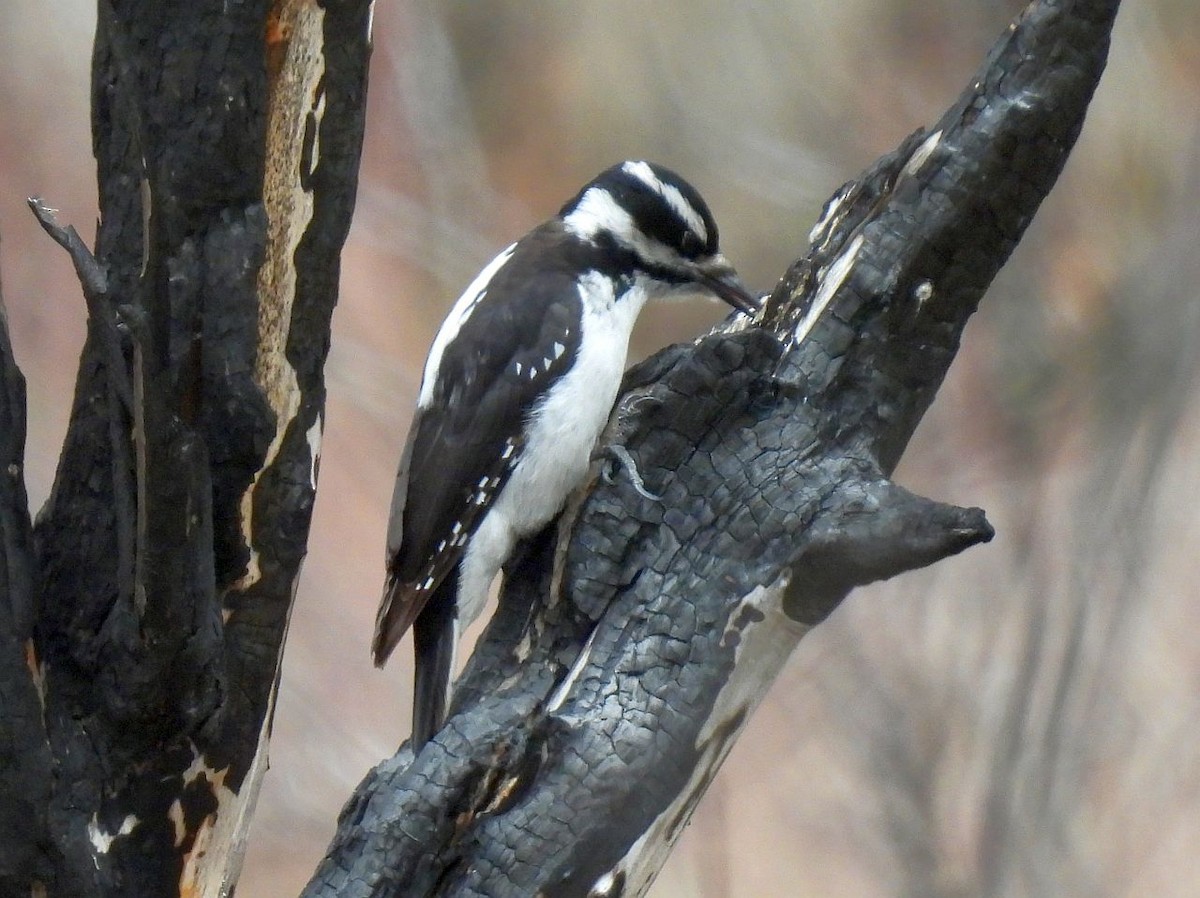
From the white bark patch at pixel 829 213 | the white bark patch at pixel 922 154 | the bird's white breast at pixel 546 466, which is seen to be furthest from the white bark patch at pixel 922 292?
the bird's white breast at pixel 546 466

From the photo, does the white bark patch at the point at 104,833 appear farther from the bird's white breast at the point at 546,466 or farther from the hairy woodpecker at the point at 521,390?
the bird's white breast at the point at 546,466

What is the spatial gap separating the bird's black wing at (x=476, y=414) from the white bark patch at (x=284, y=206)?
0.47 metres

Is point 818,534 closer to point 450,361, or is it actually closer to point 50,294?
point 450,361

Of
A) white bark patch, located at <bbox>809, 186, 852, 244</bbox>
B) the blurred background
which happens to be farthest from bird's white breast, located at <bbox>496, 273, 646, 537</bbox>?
the blurred background

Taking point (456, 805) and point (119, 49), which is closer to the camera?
point (119, 49)

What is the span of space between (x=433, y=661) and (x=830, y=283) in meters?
0.73

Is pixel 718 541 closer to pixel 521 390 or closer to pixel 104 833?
pixel 521 390

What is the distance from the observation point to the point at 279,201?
1.53 metres

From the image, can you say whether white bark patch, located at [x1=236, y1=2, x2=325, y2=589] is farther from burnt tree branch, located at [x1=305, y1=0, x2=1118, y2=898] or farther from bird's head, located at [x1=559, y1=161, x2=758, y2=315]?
bird's head, located at [x1=559, y1=161, x2=758, y2=315]

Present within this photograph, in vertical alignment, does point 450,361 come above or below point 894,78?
below

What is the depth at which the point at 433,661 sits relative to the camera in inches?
76.2

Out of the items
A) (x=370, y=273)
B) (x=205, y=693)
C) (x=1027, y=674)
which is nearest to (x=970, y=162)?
(x=1027, y=674)

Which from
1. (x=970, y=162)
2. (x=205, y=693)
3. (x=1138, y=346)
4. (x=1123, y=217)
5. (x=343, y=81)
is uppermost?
(x=1123, y=217)

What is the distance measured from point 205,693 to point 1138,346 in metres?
1.72
